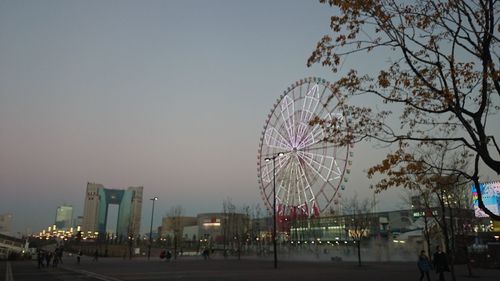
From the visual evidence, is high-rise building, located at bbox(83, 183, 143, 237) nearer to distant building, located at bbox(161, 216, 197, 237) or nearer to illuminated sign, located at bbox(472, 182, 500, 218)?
distant building, located at bbox(161, 216, 197, 237)

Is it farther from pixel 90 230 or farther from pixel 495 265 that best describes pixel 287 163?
pixel 90 230

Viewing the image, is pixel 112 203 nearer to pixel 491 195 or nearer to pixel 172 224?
pixel 172 224

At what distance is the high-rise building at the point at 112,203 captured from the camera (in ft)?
485

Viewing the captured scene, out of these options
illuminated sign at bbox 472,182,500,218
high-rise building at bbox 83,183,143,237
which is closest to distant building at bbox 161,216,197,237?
high-rise building at bbox 83,183,143,237

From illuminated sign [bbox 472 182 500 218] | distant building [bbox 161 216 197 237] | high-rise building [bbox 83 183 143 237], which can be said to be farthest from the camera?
high-rise building [bbox 83 183 143 237]

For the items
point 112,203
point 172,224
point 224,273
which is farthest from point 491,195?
point 112,203

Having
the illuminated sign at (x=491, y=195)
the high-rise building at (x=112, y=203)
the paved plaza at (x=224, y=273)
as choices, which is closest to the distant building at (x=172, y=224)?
the high-rise building at (x=112, y=203)

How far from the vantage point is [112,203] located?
148500 millimetres

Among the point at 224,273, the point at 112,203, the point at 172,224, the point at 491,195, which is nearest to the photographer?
the point at 224,273

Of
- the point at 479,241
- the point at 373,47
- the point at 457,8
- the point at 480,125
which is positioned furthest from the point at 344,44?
the point at 479,241

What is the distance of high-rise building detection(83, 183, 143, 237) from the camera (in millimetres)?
147875

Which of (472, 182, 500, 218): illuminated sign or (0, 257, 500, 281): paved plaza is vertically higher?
(472, 182, 500, 218): illuminated sign

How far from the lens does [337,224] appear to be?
103 metres

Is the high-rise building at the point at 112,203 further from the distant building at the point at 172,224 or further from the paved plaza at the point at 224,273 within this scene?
the paved plaza at the point at 224,273
